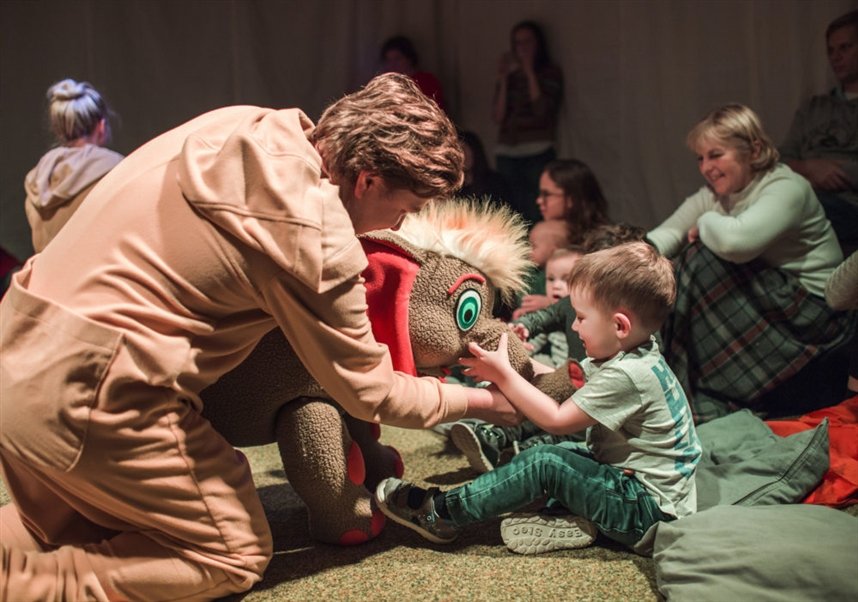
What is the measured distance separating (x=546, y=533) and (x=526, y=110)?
8.97ft

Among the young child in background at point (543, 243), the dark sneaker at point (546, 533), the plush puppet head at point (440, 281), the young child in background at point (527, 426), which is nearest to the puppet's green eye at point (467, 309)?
the plush puppet head at point (440, 281)

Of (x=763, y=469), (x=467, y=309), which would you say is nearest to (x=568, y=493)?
(x=467, y=309)

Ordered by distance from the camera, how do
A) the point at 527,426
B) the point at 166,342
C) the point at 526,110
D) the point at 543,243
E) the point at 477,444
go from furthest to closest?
the point at 526,110, the point at 543,243, the point at 527,426, the point at 477,444, the point at 166,342

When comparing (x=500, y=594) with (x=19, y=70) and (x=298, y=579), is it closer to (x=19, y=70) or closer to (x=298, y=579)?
(x=298, y=579)

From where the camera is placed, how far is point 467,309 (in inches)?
78.5

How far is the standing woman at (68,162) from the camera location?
3.62 metres

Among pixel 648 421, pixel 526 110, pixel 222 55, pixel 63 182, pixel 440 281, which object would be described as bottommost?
pixel 648 421

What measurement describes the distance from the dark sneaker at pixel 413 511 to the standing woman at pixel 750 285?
3.70ft

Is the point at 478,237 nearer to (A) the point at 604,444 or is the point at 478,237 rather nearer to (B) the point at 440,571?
(A) the point at 604,444

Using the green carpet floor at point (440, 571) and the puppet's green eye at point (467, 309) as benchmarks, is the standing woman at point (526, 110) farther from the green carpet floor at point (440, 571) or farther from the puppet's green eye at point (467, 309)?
the green carpet floor at point (440, 571)

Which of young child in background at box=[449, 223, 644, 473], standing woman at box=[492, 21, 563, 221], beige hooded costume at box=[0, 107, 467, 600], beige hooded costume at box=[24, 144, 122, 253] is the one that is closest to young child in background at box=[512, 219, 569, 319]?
young child in background at box=[449, 223, 644, 473]

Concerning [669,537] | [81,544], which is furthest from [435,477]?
[81,544]

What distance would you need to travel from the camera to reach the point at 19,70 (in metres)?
4.62

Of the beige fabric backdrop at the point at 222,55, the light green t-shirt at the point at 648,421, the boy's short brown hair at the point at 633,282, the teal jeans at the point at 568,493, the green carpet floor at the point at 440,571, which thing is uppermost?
the beige fabric backdrop at the point at 222,55
